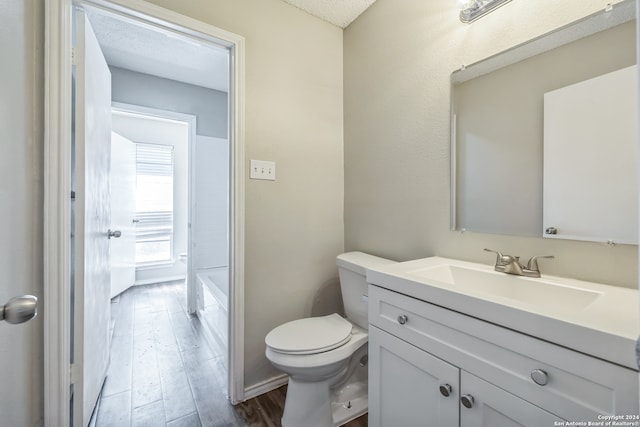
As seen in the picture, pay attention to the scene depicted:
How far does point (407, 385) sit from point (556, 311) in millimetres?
543

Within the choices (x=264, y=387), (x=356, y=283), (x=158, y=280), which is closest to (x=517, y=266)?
(x=356, y=283)

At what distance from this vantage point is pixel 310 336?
131 cm

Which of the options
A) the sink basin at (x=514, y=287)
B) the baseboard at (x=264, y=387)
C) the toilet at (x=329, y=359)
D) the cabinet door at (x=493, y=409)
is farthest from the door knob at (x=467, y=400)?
the baseboard at (x=264, y=387)

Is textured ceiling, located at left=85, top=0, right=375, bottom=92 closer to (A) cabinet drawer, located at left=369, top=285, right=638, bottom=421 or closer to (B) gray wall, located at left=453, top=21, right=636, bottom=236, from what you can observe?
(B) gray wall, located at left=453, top=21, right=636, bottom=236

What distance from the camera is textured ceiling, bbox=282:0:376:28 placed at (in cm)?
165

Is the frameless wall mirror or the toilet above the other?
the frameless wall mirror

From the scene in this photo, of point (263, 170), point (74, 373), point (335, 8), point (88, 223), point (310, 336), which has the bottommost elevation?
point (74, 373)

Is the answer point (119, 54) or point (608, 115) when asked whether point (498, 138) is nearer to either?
point (608, 115)

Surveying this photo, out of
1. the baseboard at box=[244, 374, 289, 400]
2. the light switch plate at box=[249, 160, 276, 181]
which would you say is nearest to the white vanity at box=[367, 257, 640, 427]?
the baseboard at box=[244, 374, 289, 400]

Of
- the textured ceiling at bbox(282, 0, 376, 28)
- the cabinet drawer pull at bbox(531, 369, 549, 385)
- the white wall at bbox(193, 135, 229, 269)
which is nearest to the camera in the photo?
the cabinet drawer pull at bbox(531, 369, 549, 385)

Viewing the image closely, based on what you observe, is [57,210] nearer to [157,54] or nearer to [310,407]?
[310,407]

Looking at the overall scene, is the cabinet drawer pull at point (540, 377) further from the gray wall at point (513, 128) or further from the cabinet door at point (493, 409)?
the gray wall at point (513, 128)

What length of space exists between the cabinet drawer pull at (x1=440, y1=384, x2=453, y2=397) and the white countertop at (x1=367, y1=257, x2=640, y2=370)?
0.79 feet

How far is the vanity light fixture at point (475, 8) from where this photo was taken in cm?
110
